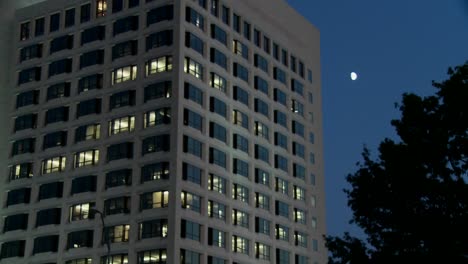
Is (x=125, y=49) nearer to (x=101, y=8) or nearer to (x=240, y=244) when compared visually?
(x=101, y=8)

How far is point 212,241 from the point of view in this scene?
315ft

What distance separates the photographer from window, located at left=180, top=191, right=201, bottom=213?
92.9m

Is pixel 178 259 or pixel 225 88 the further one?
pixel 225 88

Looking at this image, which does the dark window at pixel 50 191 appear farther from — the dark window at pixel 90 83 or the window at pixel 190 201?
the window at pixel 190 201

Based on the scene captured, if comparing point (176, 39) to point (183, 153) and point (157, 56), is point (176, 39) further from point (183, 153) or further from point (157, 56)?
point (183, 153)

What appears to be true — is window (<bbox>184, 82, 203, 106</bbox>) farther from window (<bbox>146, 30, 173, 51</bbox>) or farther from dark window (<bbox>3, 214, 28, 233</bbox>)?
dark window (<bbox>3, 214, 28, 233</bbox>)

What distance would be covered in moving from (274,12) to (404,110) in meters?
85.7

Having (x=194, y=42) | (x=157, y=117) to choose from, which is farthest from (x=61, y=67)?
Result: (x=194, y=42)

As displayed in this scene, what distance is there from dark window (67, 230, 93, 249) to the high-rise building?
15 cm

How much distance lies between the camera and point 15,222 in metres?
102

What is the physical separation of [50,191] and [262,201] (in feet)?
93.4

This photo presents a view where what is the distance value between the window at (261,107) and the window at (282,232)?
52.4 ft

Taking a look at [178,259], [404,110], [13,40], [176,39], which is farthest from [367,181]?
[13,40]

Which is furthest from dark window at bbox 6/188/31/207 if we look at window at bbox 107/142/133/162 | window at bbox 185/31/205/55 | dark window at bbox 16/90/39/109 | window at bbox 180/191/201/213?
window at bbox 185/31/205/55
